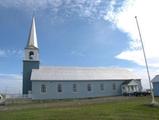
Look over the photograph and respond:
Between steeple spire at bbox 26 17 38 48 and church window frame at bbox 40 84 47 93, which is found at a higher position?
steeple spire at bbox 26 17 38 48

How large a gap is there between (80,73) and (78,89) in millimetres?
4333

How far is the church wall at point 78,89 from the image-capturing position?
1737 inches

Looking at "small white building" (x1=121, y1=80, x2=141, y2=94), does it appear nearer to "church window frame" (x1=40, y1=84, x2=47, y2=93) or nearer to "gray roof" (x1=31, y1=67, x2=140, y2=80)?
"gray roof" (x1=31, y1=67, x2=140, y2=80)

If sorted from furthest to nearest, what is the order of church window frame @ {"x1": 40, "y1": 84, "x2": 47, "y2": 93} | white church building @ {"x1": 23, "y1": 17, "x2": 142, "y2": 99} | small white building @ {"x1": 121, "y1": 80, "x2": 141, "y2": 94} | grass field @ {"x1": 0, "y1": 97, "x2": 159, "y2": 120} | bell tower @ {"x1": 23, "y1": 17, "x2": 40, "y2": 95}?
small white building @ {"x1": 121, "y1": 80, "x2": 141, "y2": 94}
bell tower @ {"x1": 23, "y1": 17, "x2": 40, "y2": 95}
white church building @ {"x1": 23, "y1": 17, "x2": 142, "y2": 99}
church window frame @ {"x1": 40, "y1": 84, "x2": 47, "y2": 93}
grass field @ {"x1": 0, "y1": 97, "x2": 159, "y2": 120}

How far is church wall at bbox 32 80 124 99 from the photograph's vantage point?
4412 centimetres

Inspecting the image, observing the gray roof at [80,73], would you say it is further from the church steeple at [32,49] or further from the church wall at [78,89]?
the church steeple at [32,49]

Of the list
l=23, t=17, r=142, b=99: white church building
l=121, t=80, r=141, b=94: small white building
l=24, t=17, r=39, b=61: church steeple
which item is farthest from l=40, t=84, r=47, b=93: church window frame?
l=121, t=80, r=141, b=94: small white building

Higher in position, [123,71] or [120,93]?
[123,71]

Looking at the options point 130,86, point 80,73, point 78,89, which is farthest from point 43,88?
point 130,86

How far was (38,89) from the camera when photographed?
44.1 m

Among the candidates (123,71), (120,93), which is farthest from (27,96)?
(123,71)

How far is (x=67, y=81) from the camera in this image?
46.3m

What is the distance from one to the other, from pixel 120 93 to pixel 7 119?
3712 centimetres

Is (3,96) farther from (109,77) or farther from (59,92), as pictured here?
(109,77)
